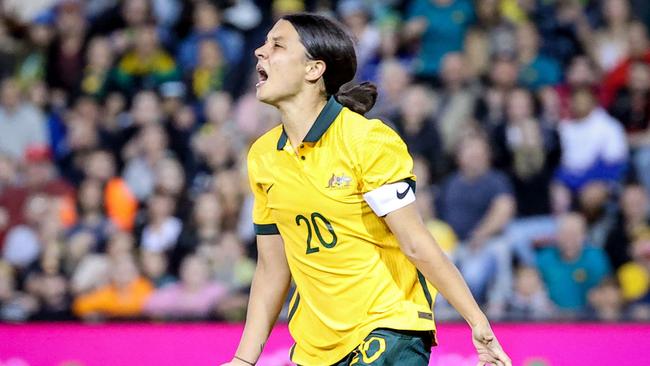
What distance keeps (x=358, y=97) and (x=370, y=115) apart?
3.05 meters

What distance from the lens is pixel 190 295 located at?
6734mm

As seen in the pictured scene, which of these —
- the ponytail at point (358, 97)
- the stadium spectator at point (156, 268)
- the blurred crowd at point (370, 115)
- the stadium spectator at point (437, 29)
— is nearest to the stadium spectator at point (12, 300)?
the blurred crowd at point (370, 115)

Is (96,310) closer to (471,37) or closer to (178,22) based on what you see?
(178,22)

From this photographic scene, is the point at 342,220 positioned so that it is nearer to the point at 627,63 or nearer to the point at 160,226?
the point at 160,226

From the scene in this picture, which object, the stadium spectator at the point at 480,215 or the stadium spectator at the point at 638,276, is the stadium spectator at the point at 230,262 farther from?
the stadium spectator at the point at 638,276

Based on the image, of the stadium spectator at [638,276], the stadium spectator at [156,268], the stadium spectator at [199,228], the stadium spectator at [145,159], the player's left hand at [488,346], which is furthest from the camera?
the stadium spectator at [145,159]

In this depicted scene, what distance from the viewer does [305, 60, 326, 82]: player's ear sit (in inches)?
121

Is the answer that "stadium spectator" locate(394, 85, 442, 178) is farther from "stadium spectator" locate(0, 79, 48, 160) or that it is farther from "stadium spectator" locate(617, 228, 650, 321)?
"stadium spectator" locate(0, 79, 48, 160)

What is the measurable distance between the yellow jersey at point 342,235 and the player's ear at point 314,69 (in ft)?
0.28

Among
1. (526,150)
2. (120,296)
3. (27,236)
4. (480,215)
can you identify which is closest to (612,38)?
(526,150)

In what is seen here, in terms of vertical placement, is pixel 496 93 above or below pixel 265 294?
above

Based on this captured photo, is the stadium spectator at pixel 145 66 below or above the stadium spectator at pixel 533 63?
below

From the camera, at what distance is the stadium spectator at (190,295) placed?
6.66 meters

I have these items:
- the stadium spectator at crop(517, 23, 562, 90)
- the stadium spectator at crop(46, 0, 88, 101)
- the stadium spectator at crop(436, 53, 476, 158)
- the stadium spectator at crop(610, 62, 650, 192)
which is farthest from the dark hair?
the stadium spectator at crop(46, 0, 88, 101)
